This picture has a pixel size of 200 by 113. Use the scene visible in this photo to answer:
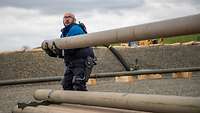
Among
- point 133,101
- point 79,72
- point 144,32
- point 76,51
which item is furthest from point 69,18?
point 144,32

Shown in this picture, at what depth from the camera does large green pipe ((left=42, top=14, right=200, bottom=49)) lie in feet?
9.07

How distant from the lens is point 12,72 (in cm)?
1078

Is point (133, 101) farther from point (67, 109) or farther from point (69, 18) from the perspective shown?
point (69, 18)

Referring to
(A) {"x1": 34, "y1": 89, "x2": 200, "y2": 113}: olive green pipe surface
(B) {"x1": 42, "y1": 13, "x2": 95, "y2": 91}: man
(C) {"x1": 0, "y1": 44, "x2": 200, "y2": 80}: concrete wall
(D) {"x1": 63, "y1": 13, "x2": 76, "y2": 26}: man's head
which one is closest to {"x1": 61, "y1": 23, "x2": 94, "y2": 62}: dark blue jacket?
(B) {"x1": 42, "y1": 13, "x2": 95, "y2": 91}: man

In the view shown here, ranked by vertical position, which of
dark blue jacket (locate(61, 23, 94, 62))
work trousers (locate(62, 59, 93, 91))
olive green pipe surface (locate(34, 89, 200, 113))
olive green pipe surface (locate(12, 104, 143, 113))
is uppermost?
dark blue jacket (locate(61, 23, 94, 62))

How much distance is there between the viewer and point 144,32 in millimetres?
3146

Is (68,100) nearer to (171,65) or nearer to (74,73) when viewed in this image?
(74,73)

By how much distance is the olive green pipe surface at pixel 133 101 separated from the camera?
3.05 m

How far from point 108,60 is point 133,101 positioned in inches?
361

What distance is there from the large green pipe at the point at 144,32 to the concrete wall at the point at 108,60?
22.9ft

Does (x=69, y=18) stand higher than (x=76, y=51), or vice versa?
(x=69, y=18)

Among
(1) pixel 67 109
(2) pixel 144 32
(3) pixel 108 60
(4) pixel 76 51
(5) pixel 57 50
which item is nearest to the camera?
(2) pixel 144 32

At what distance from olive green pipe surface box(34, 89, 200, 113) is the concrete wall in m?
6.34

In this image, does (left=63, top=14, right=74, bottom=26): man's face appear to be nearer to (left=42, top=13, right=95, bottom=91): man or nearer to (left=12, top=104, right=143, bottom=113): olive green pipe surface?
(left=42, top=13, right=95, bottom=91): man
